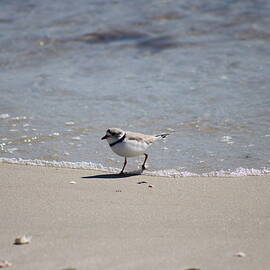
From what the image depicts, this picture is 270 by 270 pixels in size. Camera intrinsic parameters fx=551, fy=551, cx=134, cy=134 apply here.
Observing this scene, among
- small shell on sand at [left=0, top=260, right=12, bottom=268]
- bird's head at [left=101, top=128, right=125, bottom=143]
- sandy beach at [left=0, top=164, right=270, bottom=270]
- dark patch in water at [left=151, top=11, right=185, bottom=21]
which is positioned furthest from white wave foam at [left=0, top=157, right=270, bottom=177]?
dark patch in water at [left=151, top=11, right=185, bottom=21]

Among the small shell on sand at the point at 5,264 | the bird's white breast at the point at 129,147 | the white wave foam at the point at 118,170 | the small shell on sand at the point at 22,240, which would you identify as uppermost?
the small shell on sand at the point at 5,264

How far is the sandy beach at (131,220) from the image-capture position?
348 centimetres

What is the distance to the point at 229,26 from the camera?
41.3 ft

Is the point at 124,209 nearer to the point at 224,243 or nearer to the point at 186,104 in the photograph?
the point at 224,243

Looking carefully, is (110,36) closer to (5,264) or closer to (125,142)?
(125,142)

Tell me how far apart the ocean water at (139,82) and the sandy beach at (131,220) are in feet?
2.03

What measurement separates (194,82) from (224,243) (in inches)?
221

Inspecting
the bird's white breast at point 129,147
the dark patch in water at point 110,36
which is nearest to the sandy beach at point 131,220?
the bird's white breast at point 129,147

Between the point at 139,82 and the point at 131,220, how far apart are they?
5343 millimetres

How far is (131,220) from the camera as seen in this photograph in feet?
13.9

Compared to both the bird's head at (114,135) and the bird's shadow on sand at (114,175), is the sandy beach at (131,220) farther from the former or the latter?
the bird's head at (114,135)

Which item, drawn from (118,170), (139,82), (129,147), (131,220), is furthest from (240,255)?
(139,82)

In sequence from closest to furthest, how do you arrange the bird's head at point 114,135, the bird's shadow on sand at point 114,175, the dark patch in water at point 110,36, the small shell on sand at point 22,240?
the small shell on sand at point 22,240 → the bird's shadow on sand at point 114,175 → the bird's head at point 114,135 → the dark patch in water at point 110,36

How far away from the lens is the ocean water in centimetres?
649
